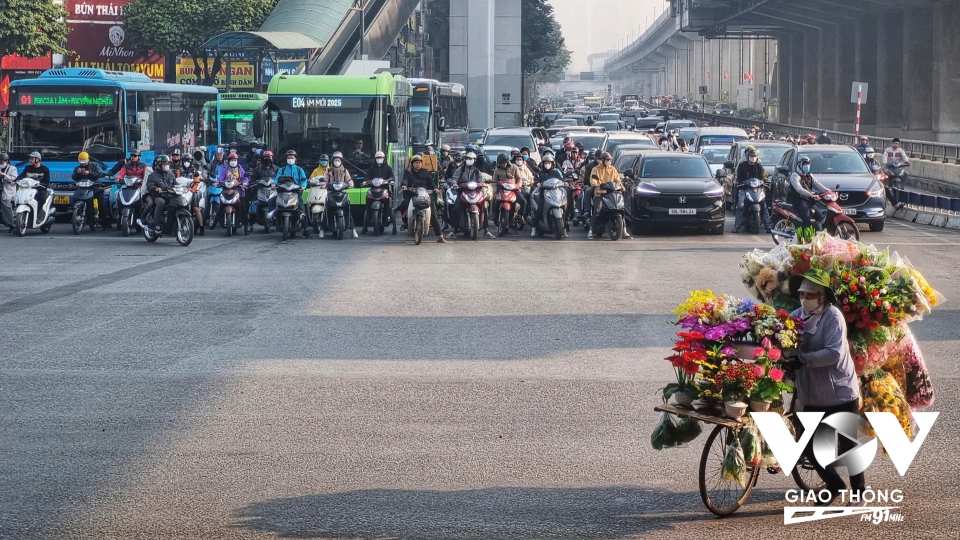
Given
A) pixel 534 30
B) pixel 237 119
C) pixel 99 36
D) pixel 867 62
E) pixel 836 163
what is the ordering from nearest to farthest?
pixel 836 163, pixel 237 119, pixel 99 36, pixel 867 62, pixel 534 30

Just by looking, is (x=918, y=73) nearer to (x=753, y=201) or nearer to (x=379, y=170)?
(x=753, y=201)

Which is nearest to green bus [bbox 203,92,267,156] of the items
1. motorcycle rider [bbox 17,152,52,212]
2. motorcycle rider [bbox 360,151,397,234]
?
motorcycle rider [bbox 17,152,52,212]

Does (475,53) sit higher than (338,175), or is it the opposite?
(475,53)

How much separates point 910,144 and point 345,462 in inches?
1771

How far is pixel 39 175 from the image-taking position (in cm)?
2483

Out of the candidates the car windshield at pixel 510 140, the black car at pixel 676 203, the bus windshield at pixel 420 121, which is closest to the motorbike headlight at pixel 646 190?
the black car at pixel 676 203

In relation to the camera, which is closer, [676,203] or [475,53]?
[676,203]

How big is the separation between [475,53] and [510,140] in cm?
3649

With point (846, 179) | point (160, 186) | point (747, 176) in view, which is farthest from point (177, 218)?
point (846, 179)

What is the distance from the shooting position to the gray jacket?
6406mm

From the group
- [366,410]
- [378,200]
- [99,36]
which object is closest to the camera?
[366,410]

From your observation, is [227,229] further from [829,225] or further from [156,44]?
[156,44]

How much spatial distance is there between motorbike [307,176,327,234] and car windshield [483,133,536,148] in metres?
12.7

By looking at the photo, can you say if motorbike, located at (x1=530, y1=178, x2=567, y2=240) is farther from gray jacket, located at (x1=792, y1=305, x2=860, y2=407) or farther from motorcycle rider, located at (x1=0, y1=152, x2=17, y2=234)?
gray jacket, located at (x1=792, y1=305, x2=860, y2=407)
